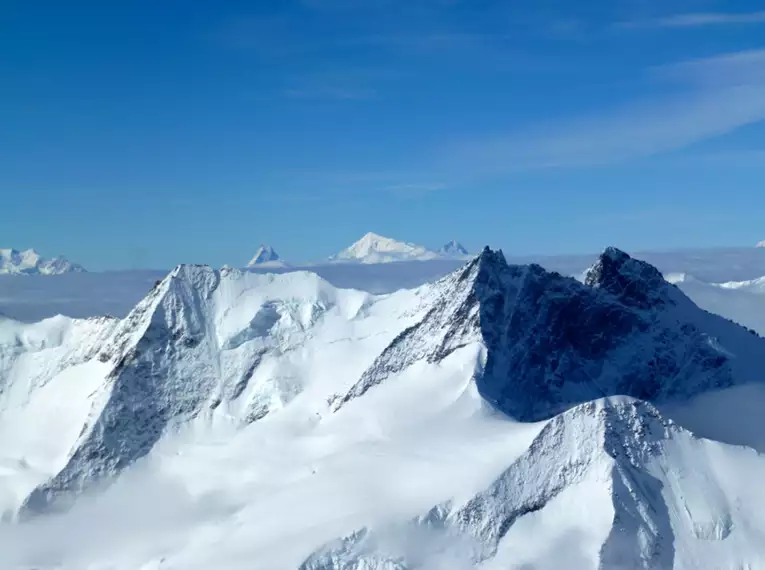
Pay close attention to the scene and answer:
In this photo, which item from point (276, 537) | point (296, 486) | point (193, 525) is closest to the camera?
point (276, 537)

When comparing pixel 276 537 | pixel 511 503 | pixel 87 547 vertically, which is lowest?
pixel 87 547

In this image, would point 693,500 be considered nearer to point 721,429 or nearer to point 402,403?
point 721,429

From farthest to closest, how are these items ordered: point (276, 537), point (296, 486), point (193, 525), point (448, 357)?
1. point (448, 357)
2. point (193, 525)
3. point (296, 486)
4. point (276, 537)

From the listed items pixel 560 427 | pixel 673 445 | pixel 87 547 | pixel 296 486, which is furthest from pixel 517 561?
pixel 87 547

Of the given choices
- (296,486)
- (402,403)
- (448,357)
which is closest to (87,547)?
(296,486)

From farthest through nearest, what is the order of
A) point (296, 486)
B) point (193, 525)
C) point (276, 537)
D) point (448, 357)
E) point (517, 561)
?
point (448, 357) < point (193, 525) < point (296, 486) < point (276, 537) < point (517, 561)

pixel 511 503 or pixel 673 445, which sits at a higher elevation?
pixel 673 445

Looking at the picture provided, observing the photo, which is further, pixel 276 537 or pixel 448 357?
pixel 448 357

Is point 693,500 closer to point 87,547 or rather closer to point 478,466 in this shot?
point 478,466

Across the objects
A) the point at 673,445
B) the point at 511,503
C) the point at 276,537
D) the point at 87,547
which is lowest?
the point at 87,547
